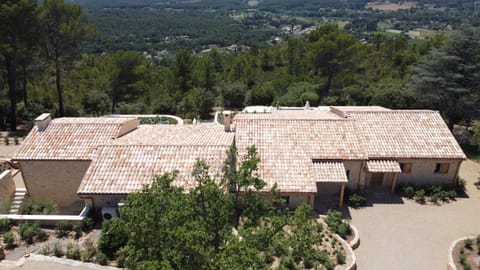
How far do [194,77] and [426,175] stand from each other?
32766 mm

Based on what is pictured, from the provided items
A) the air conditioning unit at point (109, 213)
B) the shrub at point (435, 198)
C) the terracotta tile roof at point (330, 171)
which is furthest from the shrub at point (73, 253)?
the shrub at point (435, 198)

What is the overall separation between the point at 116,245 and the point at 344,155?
44.5 feet

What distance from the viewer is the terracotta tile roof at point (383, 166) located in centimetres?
2212

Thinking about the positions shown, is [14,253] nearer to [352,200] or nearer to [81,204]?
[81,204]

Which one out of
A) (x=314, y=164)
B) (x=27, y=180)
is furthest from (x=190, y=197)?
(x=27, y=180)

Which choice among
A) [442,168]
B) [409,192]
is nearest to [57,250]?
[409,192]

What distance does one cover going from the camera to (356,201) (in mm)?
21500

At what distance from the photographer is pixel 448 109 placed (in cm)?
3244

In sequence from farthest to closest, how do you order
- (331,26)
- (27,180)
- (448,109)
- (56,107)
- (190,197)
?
(331,26), (56,107), (448,109), (27,180), (190,197)

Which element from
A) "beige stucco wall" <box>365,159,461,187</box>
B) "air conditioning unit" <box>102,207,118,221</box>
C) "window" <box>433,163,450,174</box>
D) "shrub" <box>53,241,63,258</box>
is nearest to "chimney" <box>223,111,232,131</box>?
"air conditioning unit" <box>102,207,118,221</box>

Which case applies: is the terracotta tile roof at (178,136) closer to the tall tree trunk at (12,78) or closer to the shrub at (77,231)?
the shrub at (77,231)

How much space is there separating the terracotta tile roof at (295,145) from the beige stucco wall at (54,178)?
9.59 m

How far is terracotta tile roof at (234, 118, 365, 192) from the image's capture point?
2003cm

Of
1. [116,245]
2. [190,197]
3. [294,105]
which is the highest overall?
[190,197]
